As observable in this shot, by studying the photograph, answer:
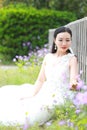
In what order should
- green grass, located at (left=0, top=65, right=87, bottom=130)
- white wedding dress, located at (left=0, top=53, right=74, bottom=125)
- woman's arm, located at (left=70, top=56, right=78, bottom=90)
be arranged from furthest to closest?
white wedding dress, located at (left=0, top=53, right=74, bottom=125) → woman's arm, located at (left=70, top=56, right=78, bottom=90) → green grass, located at (left=0, top=65, right=87, bottom=130)

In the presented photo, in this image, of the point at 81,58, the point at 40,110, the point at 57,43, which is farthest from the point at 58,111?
the point at 81,58

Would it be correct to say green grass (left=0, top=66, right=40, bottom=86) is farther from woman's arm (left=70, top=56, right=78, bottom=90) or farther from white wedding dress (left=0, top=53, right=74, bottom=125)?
woman's arm (left=70, top=56, right=78, bottom=90)

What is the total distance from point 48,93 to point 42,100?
21 centimetres

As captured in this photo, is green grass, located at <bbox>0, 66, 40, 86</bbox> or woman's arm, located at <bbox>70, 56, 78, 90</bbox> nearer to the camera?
woman's arm, located at <bbox>70, 56, 78, 90</bbox>

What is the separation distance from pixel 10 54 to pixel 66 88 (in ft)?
34.6

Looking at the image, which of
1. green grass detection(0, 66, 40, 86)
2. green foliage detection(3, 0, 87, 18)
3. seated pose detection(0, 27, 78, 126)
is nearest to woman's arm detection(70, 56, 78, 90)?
seated pose detection(0, 27, 78, 126)

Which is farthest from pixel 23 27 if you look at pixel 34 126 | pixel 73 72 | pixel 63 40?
pixel 34 126

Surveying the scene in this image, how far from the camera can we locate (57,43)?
5500 millimetres

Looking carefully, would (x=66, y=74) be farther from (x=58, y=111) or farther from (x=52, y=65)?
(x=58, y=111)

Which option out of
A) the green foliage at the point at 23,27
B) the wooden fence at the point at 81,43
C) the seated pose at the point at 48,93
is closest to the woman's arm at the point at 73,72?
the seated pose at the point at 48,93

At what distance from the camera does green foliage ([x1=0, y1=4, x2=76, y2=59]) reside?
1580cm

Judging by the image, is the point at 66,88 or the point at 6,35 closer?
the point at 66,88

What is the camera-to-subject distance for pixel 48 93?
572 centimetres

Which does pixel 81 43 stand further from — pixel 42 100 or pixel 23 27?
pixel 23 27
